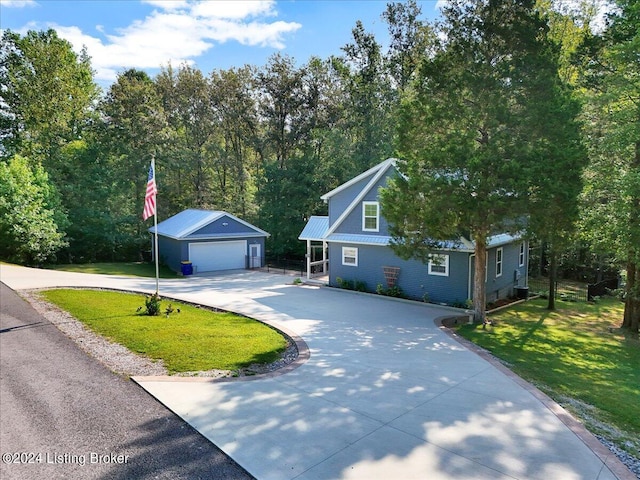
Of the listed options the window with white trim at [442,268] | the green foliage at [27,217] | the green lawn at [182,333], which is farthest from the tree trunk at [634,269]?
the green foliage at [27,217]

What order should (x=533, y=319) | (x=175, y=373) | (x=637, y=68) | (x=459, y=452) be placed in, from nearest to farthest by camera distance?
(x=459, y=452) → (x=175, y=373) → (x=637, y=68) → (x=533, y=319)

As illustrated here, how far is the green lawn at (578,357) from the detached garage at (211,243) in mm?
16944

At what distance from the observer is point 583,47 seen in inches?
609

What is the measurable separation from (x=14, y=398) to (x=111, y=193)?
26364 mm

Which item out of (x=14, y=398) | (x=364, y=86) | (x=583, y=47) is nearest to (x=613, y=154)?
(x=583, y=47)

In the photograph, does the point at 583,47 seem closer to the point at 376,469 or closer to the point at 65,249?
the point at 376,469

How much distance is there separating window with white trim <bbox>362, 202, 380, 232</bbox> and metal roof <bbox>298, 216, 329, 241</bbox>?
10.3 ft

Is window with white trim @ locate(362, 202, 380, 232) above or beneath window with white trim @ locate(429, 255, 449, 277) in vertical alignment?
above

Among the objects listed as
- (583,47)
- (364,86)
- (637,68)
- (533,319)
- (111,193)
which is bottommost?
(533,319)

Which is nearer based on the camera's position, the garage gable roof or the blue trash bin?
the blue trash bin

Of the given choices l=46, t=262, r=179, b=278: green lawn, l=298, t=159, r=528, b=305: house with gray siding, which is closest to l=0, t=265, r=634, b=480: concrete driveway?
l=298, t=159, r=528, b=305: house with gray siding

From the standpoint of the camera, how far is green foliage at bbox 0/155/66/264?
80.6 feet

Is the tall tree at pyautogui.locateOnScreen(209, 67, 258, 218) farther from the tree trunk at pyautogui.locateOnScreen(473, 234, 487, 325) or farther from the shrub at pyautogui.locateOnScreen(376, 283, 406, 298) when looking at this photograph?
the tree trunk at pyautogui.locateOnScreen(473, 234, 487, 325)

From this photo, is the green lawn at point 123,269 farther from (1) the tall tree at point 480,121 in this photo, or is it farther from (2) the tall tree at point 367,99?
(1) the tall tree at point 480,121
